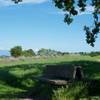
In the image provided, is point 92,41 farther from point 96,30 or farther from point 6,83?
point 6,83

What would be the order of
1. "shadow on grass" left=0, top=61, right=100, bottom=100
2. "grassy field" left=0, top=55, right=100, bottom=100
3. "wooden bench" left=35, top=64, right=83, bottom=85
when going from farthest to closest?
"grassy field" left=0, top=55, right=100, bottom=100
"wooden bench" left=35, top=64, right=83, bottom=85
"shadow on grass" left=0, top=61, right=100, bottom=100

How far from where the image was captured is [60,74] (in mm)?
17234

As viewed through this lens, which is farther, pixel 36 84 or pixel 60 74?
pixel 36 84

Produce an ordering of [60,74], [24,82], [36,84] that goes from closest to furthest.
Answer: [60,74]
[36,84]
[24,82]

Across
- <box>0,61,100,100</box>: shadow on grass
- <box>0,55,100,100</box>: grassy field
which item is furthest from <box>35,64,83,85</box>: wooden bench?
<box>0,55,100,100</box>: grassy field

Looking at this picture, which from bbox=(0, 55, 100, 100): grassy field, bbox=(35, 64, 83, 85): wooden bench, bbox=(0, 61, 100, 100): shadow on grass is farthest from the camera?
bbox=(0, 55, 100, 100): grassy field

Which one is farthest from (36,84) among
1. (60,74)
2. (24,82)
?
(60,74)

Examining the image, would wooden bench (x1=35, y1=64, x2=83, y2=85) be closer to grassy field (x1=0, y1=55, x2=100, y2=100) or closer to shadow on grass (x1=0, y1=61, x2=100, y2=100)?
shadow on grass (x1=0, y1=61, x2=100, y2=100)

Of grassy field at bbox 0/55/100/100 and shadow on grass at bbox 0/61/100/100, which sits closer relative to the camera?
shadow on grass at bbox 0/61/100/100

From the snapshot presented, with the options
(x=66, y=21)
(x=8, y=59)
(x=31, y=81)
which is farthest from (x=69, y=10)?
(x=8, y=59)

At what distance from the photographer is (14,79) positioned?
2252 cm

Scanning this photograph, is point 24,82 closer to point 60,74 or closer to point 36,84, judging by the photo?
point 36,84

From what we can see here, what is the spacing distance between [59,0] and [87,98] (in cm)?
865

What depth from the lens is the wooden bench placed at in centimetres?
1566
